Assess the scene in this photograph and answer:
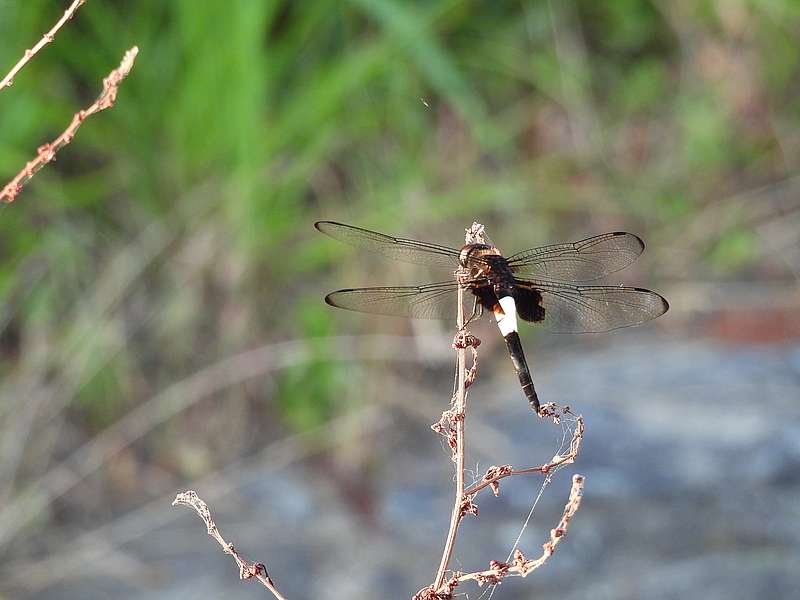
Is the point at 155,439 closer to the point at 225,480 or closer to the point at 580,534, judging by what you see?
the point at 225,480

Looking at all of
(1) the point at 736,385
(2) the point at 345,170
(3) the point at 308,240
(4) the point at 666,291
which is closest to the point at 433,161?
(2) the point at 345,170

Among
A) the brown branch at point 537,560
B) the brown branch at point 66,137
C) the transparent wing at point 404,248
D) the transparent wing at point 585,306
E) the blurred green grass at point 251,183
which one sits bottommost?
the brown branch at point 537,560

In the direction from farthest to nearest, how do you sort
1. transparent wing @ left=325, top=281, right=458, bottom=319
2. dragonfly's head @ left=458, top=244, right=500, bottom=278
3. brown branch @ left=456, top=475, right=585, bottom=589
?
transparent wing @ left=325, top=281, right=458, bottom=319 < dragonfly's head @ left=458, top=244, right=500, bottom=278 < brown branch @ left=456, top=475, right=585, bottom=589

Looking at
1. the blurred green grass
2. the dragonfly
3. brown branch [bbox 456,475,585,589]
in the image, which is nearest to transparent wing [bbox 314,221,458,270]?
the dragonfly

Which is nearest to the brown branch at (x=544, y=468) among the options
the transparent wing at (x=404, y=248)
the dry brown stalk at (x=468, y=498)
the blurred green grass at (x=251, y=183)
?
the dry brown stalk at (x=468, y=498)

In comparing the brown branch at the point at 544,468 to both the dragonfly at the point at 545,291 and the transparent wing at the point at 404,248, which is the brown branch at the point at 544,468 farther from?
the transparent wing at the point at 404,248

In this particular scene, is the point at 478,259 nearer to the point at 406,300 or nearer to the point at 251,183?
the point at 406,300

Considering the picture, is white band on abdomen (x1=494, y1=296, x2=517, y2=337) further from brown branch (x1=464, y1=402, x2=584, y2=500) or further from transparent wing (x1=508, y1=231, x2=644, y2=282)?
brown branch (x1=464, y1=402, x2=584, y2=500)
